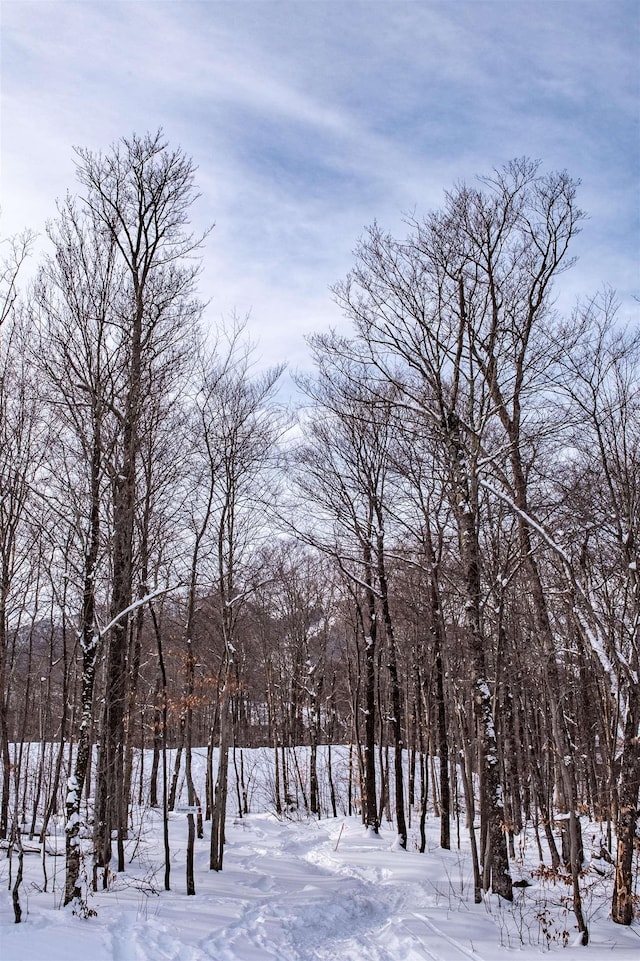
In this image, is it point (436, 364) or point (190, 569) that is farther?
point (190, 569)

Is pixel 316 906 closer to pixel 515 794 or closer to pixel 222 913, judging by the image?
pixel 222 913

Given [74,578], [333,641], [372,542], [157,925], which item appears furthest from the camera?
[333,641]

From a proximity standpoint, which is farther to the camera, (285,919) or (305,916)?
(305,916)

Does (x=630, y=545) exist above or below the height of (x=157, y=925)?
above

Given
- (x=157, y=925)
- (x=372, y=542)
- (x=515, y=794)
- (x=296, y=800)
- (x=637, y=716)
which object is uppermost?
(x=372, y=542)

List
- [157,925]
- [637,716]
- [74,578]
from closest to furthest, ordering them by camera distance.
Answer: [157,925] < [637,716] < [74,578]

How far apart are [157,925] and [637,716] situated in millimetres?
6721

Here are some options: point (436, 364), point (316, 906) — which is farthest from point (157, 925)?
point (436, 364)

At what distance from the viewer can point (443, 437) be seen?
10766mm

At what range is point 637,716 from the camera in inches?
335

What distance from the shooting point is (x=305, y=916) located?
901 cm

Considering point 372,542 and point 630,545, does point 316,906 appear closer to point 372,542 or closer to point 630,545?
point 630,545

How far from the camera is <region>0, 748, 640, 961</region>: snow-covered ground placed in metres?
6.99

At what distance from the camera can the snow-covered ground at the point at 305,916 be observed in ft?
22.9
